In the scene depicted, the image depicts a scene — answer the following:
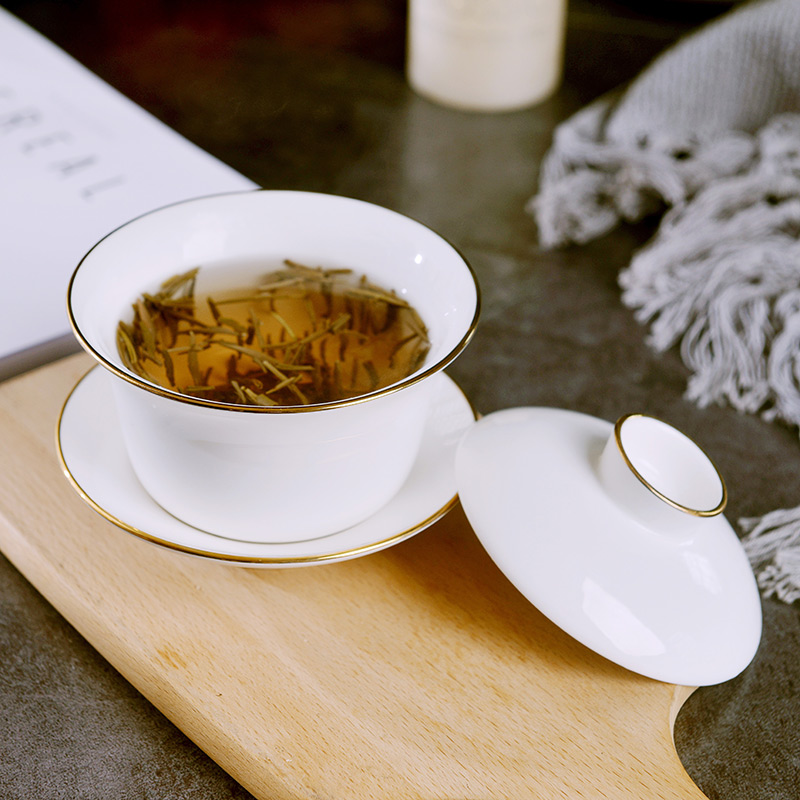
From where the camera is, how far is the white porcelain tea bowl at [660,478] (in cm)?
37

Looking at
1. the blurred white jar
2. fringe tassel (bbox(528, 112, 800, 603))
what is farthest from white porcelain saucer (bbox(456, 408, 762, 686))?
the blurred white jar

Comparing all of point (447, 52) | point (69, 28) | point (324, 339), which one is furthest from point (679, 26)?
point (324, 339)

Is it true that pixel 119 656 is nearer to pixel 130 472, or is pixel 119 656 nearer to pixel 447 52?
pixel 130 472

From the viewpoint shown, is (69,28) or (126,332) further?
(69,28)

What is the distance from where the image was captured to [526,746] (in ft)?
1.17

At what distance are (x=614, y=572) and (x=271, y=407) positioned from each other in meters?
0.17

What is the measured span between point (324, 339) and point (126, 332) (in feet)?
0.33

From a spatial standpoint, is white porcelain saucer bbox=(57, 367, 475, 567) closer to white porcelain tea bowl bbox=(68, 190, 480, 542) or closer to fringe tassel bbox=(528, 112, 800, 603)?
white porcelain tea bowl bbox=(68, 190, 480, 542)

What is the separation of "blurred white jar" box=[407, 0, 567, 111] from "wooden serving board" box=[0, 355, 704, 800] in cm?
72

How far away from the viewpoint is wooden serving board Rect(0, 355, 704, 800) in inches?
13.7

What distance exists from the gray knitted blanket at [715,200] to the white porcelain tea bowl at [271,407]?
0.81 feet

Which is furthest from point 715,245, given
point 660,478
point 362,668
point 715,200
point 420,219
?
point 362,668

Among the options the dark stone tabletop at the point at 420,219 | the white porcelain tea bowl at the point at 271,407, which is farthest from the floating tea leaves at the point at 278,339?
the dark stone tabletop at the point at 420,219

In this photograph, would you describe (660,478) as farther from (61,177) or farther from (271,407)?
(61,177)
